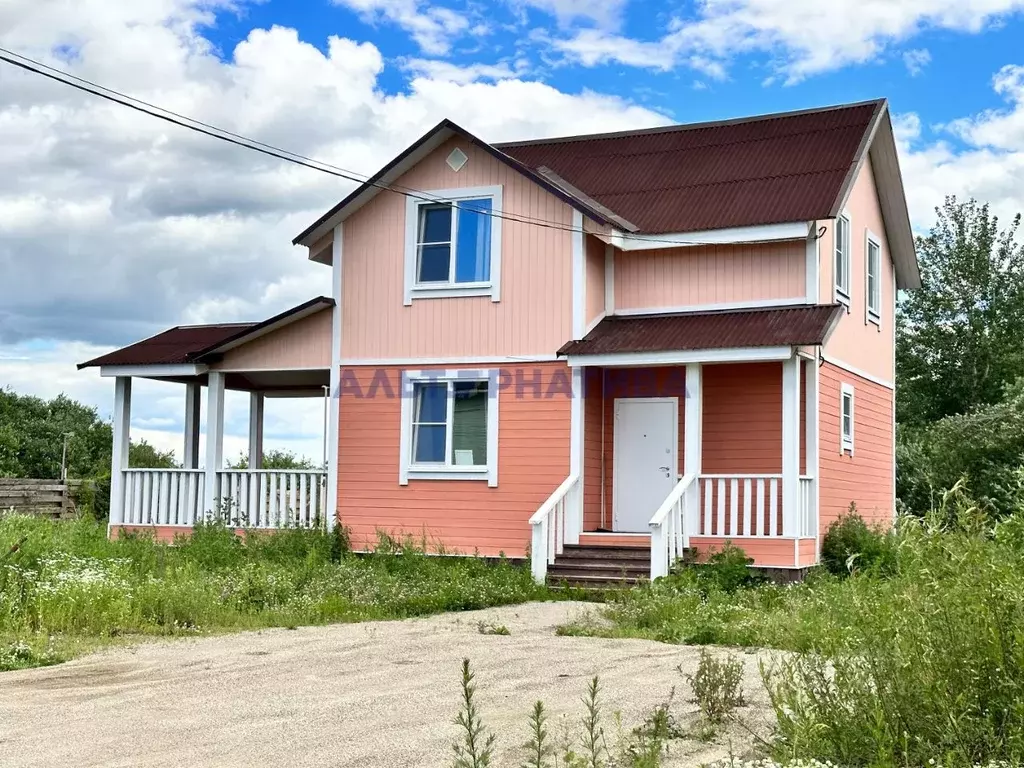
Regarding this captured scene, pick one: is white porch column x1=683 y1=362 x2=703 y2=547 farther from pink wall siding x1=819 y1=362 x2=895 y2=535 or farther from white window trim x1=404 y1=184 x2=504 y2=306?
white window trim x1=404 y1=184 x2=504 y2=306

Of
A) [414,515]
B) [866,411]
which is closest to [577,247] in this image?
[414,515]

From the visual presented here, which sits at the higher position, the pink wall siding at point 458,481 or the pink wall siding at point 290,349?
the pink wall siding at point 290,349

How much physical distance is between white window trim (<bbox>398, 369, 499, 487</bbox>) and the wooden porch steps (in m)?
Answer: 1.85

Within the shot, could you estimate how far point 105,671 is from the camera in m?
9.97

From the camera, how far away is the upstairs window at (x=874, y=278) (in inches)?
848

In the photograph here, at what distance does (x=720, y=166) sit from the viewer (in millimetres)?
19969

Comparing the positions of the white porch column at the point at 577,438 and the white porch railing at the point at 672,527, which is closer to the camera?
the white porch railing at the point at 672,527

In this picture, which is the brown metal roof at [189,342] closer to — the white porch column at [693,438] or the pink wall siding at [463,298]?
the pink wall siding at [463,298]

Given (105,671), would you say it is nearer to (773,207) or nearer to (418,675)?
(418,675)

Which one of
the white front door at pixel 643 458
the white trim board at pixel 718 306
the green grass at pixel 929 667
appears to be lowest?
the green grass at pixel 929 667

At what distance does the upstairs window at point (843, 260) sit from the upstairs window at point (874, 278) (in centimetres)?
180

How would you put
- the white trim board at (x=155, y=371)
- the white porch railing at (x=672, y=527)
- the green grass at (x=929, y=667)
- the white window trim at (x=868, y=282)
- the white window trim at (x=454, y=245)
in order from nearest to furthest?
the green grass at (x=929, y=667) → the white porch railing at (x=672, y=527) → the white window trim at (x=454, y=245) → the white trim board at (x=155, y=371) → the white window trim at (x=868, y=282)

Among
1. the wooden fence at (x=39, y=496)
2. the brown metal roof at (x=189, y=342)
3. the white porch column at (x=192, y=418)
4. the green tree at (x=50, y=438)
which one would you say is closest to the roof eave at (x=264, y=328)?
the brown metal roof at (x=189, y=342)

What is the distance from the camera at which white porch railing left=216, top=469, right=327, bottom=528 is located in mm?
19391
